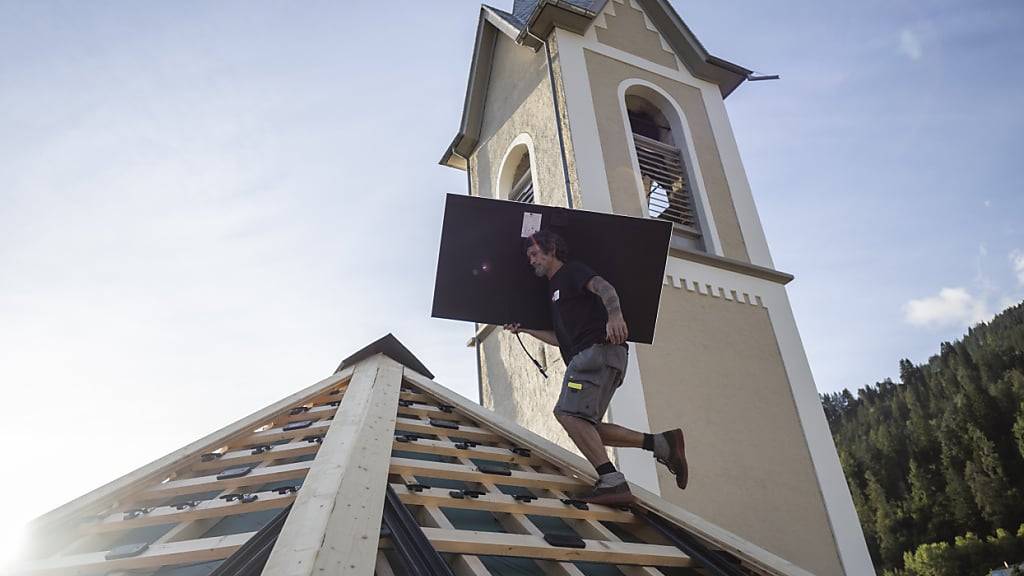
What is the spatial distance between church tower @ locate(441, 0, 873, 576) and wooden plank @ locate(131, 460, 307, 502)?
11.9 feet

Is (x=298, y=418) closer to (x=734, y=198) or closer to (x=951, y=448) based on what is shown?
(x=734, y=198)

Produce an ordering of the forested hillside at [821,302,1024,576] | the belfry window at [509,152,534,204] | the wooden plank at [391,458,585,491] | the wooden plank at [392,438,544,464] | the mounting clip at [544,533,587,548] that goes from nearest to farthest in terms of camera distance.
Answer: the mounting clip at [544,533,587,548], the wooden plank at [391,458,585,491], the wooden plank at [392,438,544,464], the belfry window at [509,152,534,204], the forested hillside at [821,302,1024,576]

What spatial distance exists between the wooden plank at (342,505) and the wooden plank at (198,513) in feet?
0.78

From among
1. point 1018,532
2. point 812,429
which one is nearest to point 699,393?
point 812,429

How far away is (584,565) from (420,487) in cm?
69

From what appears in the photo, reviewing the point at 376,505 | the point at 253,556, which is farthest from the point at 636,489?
the point at 253,556

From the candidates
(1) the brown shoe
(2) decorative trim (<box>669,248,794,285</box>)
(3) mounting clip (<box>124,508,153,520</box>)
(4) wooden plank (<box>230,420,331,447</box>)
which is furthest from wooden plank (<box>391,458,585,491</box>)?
(2) decorative trim (<box>669,248,794,285</box>)

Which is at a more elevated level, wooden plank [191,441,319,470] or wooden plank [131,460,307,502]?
wooden plank [191,441,319,470]

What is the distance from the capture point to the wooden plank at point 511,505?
8.29 feet

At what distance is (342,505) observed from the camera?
2.11m

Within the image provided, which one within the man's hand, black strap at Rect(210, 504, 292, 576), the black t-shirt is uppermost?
the black t-shirt

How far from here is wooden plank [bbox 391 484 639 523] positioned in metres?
2.53

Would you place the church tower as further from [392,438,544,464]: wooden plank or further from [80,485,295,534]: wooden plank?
[80,485,295,534]: wooden plank

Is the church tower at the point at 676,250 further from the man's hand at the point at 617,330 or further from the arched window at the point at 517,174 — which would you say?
the man's hand at the point at 617,330
